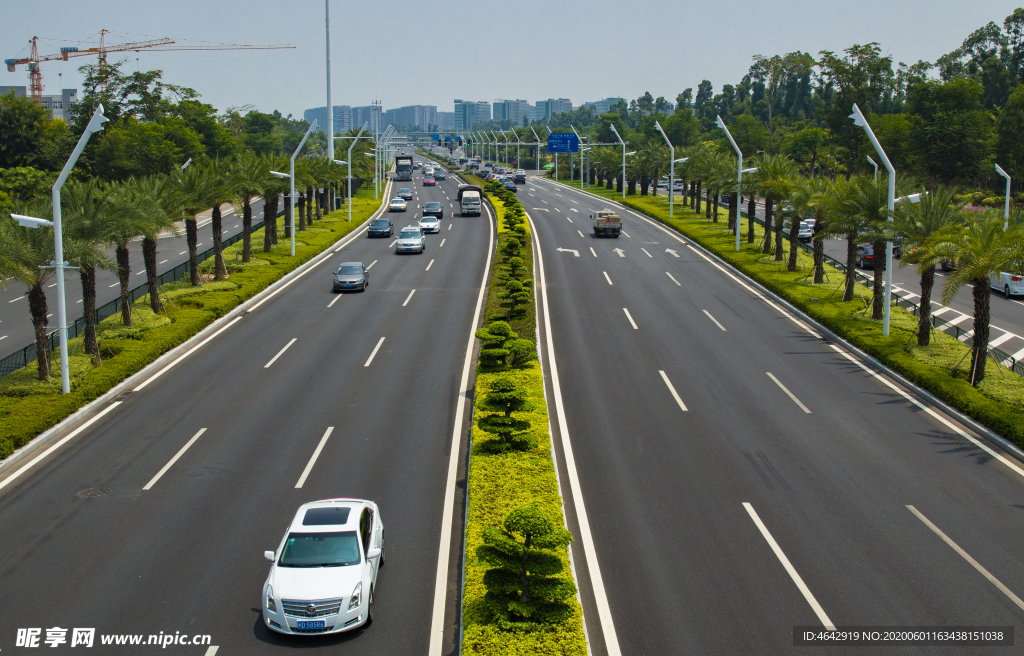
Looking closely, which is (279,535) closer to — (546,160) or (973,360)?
(973,360)

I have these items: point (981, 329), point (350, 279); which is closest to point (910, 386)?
point (981, 329)

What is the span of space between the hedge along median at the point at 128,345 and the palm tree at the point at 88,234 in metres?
1.18

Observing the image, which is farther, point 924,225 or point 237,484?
point 924,225

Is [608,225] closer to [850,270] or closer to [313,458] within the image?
[850,270]

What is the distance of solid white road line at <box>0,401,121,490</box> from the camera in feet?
61.2

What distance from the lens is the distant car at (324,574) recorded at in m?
12.4

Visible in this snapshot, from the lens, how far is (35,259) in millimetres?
23938

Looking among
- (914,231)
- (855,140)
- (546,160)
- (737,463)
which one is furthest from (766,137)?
(737,463)

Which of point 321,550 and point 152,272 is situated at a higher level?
point 152,272

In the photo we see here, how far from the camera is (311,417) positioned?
22188 mm

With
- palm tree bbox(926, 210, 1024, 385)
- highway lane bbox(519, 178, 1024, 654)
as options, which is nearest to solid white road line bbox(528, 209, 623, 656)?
highway lane bbox(519, 178, 1024, 654)

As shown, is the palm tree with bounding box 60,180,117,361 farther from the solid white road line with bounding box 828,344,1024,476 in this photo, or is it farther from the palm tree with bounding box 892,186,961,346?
the palm tree with bounding box 892,186,961,346

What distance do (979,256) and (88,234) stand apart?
27.8m

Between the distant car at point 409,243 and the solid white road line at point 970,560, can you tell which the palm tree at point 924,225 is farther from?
the distant car at point 409,243
